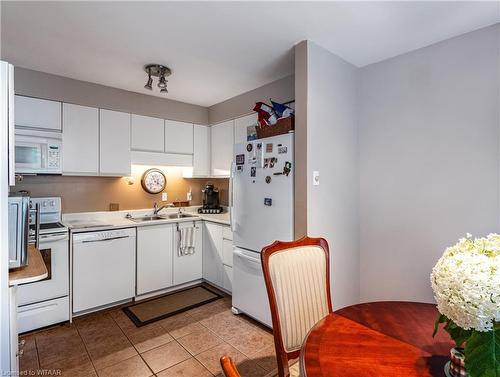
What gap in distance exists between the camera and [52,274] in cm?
241

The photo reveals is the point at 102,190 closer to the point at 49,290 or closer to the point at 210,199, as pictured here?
the point at 49,290

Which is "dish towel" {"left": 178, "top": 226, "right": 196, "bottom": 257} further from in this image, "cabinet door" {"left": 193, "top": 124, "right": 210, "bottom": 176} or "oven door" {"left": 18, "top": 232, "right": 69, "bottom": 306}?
"oven door" {"left": 18, "top": 232, "right": 69, "bottom": 306}

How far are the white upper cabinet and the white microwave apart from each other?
71 mm

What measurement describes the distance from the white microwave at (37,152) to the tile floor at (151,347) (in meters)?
1.47

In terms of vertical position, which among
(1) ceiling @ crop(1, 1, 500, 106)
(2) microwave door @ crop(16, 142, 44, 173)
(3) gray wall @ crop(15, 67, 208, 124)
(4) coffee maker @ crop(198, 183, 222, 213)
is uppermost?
(1) ceiling @ crop(1, 1, 500, 106)

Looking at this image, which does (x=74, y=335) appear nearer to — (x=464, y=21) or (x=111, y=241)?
(x=111, y=241)

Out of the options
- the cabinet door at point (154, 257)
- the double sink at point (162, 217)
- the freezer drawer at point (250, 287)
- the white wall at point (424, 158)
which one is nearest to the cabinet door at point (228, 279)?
the freezer drawer at point (250, 287)

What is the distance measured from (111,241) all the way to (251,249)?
144 cm

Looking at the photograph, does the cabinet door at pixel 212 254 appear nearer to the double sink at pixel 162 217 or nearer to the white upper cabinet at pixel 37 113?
the double sink at pixel 162 217

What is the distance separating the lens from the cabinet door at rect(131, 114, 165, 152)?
3211 mm

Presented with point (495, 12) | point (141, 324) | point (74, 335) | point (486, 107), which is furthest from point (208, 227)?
point (495, 12)

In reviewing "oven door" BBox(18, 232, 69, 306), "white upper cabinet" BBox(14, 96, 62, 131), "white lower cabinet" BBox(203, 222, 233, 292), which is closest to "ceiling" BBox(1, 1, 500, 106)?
"white upper cabinet" BBox(14, 96, 62, 131)

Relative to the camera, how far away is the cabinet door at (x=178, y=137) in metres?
3.49

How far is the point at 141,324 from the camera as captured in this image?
2.50 meters
